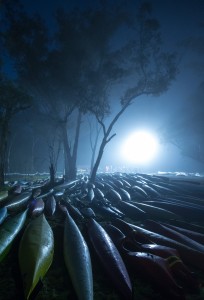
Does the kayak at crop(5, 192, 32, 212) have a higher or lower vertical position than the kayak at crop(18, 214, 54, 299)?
higher

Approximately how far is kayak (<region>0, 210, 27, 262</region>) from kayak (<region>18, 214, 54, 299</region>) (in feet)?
0.96

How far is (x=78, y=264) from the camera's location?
3549 mm

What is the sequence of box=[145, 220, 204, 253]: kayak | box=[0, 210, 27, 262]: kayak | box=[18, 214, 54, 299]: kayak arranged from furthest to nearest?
box=[145, 220, 204, 253]: kayak → box=[0, 210, 27, 262]: kayak → box=[18, 214, 54, 299]: kayak

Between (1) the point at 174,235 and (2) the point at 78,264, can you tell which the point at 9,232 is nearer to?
(2) the point at 78,264

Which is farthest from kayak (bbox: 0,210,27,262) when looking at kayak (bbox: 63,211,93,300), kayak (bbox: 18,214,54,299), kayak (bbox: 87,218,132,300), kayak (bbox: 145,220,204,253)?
kayak (bbox: 145,220,204,253)

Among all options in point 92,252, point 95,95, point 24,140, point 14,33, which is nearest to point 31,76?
point 14,33

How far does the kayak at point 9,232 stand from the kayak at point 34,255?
29 cm

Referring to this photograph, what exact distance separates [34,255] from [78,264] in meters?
0.77

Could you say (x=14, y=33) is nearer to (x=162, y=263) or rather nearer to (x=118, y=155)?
(x=162, y=263)

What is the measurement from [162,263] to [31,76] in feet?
92.3

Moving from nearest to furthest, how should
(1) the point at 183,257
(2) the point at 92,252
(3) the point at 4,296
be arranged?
(3) the point at 4,296 < (1) the point at 183,257 < (2) the point at 92,252

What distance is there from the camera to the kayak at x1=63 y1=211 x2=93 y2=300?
2.93m

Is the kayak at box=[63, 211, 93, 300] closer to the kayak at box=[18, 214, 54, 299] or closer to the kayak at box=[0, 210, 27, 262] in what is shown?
the kayak at box=[18, 214, 54, 299]

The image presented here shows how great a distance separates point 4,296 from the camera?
3.03 metres
